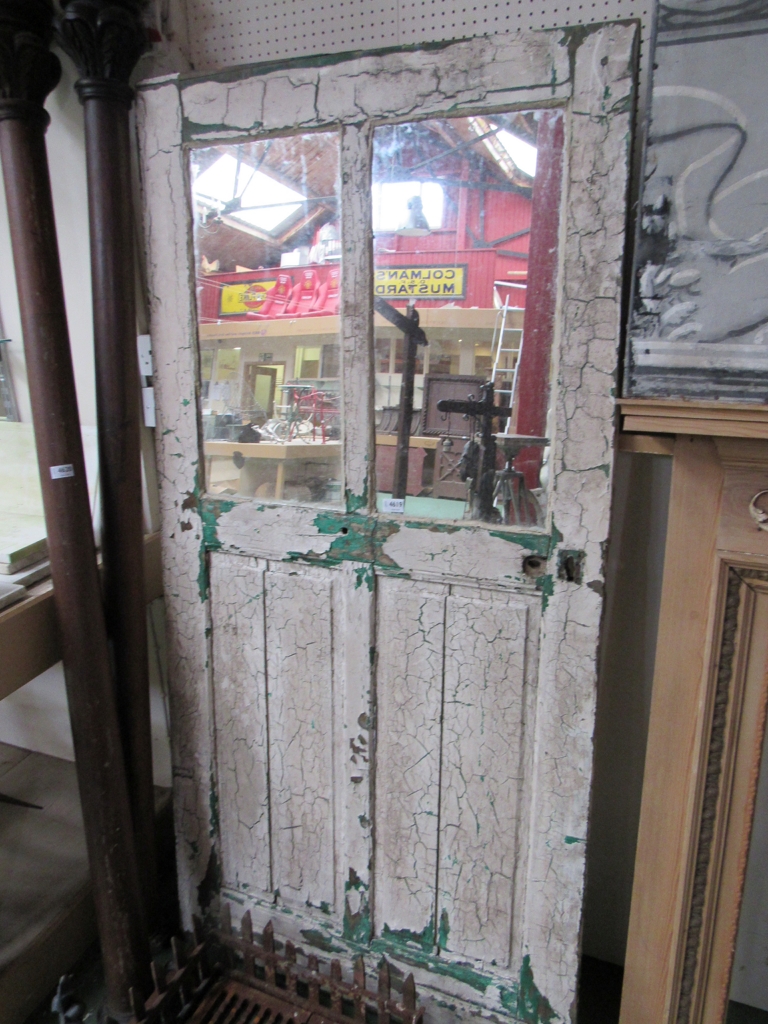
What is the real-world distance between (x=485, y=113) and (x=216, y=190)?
0.56m

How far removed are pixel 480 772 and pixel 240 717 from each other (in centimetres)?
57

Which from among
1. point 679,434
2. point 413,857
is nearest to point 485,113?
point 679,434

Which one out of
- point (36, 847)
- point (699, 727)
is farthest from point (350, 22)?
point (36, 847)

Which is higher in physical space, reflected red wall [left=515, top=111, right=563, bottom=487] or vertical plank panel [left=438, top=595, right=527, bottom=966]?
reflected red wall [left=515, top=111, right=563, bottom=487]

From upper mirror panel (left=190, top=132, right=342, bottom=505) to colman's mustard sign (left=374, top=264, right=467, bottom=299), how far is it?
98mm

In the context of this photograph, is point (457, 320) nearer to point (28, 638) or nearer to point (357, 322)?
point (357, 322)

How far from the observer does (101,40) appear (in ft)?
4.19

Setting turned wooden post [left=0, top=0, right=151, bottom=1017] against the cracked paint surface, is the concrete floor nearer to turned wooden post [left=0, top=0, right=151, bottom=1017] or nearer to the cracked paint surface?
turned wooden post [left=0, top=0, right=151, bottom=1017]

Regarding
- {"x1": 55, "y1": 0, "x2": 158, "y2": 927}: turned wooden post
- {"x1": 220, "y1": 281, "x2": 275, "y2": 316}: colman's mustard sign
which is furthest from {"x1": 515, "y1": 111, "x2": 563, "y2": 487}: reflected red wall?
{"x1": 55, "y1": 0, "x2": 158, "y2": 927}: turned wooden post

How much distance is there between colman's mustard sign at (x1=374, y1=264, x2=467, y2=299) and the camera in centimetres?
124

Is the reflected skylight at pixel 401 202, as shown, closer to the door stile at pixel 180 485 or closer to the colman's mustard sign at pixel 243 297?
the colman's mustard sign at pixel 243 297

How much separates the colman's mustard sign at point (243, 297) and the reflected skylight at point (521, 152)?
530 mm

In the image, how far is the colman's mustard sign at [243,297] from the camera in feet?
4.50

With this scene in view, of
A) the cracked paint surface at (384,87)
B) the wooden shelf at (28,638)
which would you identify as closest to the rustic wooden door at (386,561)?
the cracked paint surface at (384,87)
